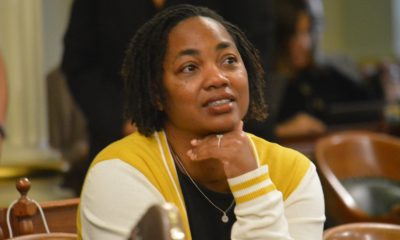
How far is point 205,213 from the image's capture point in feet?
6.20

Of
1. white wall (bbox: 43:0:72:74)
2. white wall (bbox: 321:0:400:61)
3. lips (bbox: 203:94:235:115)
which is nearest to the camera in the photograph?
lips (bbox: 203:94:235:115)

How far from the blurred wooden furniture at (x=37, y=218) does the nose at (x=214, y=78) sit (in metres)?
0.50

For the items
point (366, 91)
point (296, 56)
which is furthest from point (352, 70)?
point (296, 56)

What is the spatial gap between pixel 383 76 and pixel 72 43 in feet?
11.2

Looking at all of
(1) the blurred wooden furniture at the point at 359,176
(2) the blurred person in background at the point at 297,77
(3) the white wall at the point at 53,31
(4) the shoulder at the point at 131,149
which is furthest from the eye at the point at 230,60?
(3) the white wall at the point at 53,31

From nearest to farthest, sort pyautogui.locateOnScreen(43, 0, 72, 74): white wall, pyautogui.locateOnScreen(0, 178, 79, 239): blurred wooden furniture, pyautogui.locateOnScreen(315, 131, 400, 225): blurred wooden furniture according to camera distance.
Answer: pyautogui.locateOnScreen(0, 178, 79, 239): blurred wooden furniture
pyautogui.locateOnScreen(315, 131, 400, 225): blurred wooden furniture
pyautogui.locateOnScreen(43, 0, 72, 74): white wall

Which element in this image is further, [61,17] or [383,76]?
[383,76]

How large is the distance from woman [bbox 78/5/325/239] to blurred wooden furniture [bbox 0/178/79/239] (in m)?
0.27

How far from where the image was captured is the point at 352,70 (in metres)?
5.46

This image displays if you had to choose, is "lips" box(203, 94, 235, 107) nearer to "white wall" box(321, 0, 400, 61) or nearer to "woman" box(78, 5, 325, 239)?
"woman" box(78, 5, 325, 239)

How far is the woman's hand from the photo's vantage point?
5.96ft

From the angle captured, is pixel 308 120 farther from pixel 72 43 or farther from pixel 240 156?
pixel 240 156

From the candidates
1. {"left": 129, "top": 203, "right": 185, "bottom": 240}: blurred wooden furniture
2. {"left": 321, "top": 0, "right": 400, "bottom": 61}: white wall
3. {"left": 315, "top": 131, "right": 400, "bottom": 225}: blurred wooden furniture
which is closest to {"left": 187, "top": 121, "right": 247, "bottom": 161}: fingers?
{"left": 129, "top": 203, "right": 185, "bottom": 240}: blurred wooden furniture

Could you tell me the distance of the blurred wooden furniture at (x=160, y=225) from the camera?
107cm
